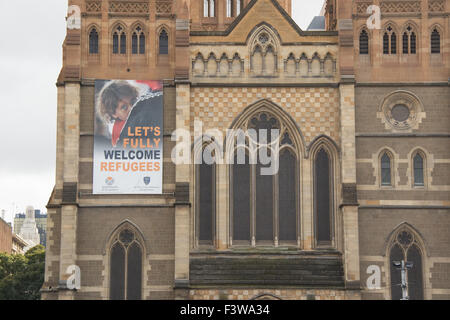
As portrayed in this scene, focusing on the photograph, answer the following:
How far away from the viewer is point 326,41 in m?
38.4

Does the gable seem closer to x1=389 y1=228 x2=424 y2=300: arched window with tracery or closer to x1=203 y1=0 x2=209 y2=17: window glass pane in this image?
x1=389 y1=228 x2=424 y2=300: arched window with tracery

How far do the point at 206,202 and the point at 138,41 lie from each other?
7.83 metres

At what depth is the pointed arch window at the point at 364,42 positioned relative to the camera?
3859 centimetres

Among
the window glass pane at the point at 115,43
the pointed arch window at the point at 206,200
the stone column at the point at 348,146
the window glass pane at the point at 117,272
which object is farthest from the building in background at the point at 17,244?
the stone column at the point at 348,146

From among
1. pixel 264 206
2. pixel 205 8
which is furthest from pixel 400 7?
pixel 205 8

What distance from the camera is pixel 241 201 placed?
124 ft

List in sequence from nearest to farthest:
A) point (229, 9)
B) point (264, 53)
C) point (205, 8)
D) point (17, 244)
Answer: point (264, 53) < point (205, 8) < point (229, 9) < point (17, 244)

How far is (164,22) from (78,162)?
7375 millimetres

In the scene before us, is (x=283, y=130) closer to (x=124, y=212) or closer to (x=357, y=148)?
(x=357, y=148)

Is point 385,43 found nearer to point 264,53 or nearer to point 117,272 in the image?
point 264,53

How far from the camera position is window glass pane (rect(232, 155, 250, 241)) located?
37438 millimetres

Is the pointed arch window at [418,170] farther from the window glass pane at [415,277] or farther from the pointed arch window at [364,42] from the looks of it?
the pointed arch window at [364,42]

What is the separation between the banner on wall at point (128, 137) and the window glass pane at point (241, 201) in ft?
10.9

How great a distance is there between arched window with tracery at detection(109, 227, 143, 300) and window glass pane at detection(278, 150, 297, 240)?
6222mm
